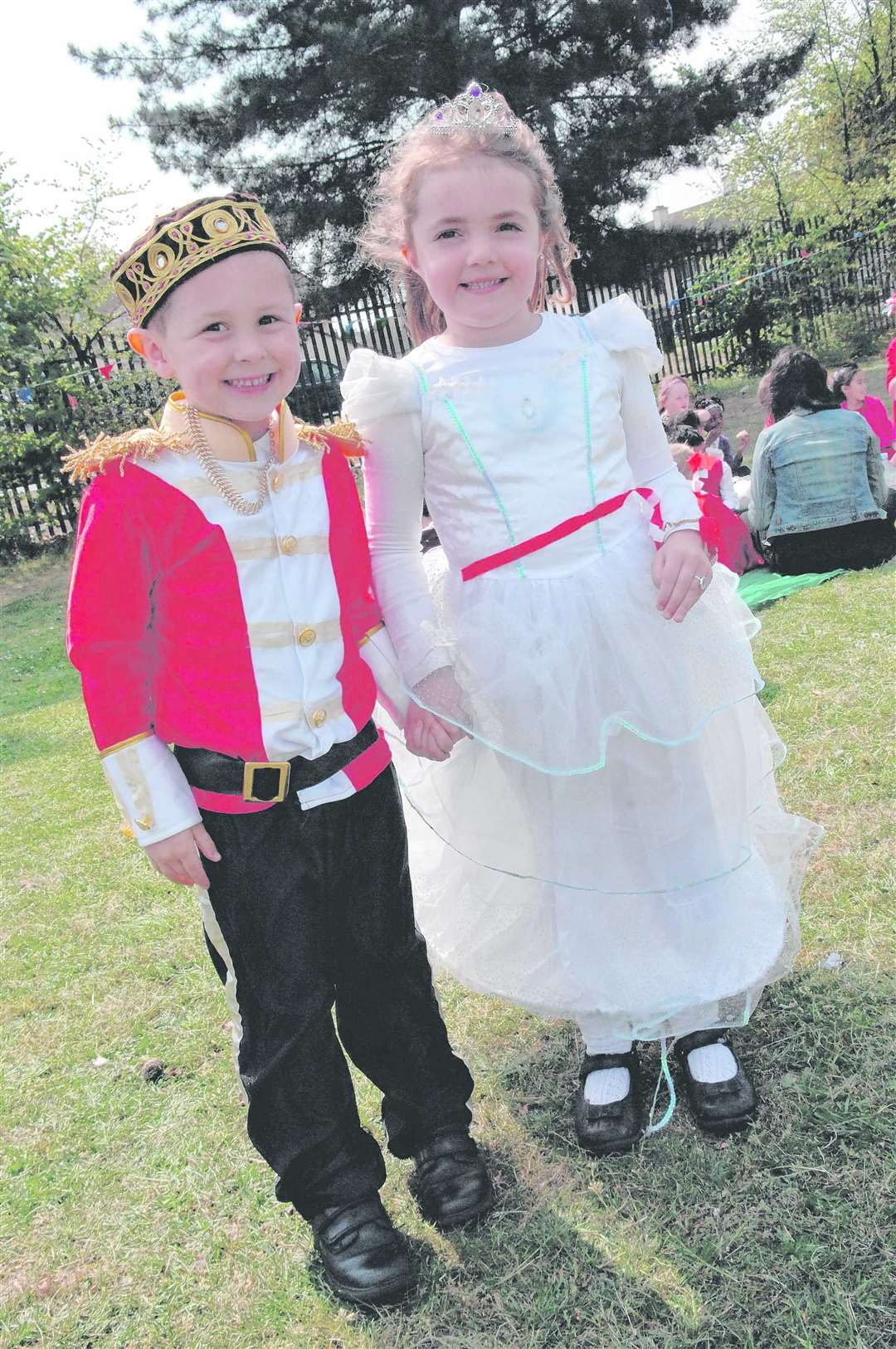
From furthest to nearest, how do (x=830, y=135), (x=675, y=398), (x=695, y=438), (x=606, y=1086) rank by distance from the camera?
(x=830, y=135)
(x=675, y=398)
(x=695, y=438)
(x=606, y=1086)

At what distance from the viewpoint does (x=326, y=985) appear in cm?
184

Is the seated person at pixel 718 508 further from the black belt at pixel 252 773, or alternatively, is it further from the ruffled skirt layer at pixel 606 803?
the black belt at pixel 252 773

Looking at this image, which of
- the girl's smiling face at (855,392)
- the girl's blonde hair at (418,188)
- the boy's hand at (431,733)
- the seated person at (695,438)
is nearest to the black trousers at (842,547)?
the seated person at (695,438)

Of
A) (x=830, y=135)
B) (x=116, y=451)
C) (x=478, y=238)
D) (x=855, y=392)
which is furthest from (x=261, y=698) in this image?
(x=830, y=135)

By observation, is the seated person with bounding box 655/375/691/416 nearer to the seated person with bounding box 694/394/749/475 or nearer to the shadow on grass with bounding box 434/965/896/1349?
the seated person with bounding box 694/394/749/475

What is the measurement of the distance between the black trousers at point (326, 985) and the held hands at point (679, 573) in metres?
0.60

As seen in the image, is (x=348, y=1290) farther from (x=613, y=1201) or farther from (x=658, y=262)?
(x=658, y=262)

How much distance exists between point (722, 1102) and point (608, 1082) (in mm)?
214

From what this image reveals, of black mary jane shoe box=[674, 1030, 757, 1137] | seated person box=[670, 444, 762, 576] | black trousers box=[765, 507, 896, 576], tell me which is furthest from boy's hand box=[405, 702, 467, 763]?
black trousers box=[765, 507, 896, 576]

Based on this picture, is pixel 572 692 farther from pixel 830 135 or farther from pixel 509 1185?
pixel 830 135

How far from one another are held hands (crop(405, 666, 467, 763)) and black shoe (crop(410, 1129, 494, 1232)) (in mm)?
722

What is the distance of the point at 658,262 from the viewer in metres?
13.5

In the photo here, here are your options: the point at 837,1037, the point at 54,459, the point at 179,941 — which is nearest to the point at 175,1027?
the point at 179,941

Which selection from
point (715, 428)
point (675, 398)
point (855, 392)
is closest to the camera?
point (855, 392)
